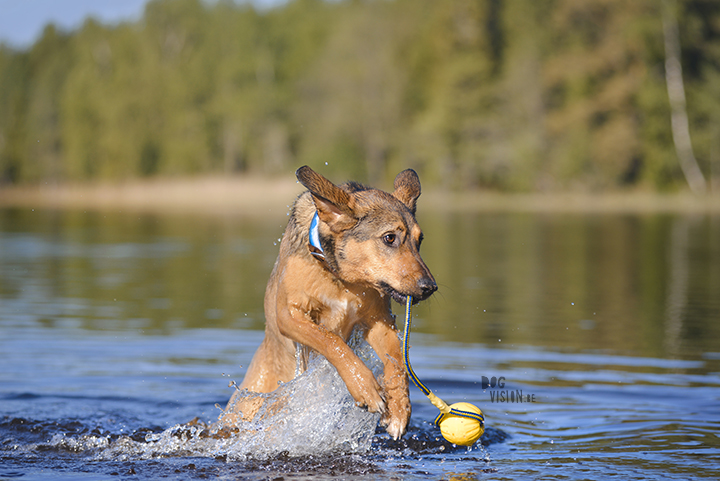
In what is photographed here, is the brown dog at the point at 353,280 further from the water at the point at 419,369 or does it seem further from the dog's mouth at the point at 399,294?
the water at the point at 419,369

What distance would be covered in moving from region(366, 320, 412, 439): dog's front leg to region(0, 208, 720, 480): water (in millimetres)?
473

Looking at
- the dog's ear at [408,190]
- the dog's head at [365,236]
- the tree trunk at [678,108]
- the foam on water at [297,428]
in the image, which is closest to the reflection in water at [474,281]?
the dog's ear at [408,190]

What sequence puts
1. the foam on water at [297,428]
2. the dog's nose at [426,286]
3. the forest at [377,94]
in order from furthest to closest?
the forest at [377,94] → the foam on water at [297,428] → the dog's nose at [426,286]

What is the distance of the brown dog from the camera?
606 cm

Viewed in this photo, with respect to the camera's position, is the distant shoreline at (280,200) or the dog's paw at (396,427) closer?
the dog's paw at (396,427)

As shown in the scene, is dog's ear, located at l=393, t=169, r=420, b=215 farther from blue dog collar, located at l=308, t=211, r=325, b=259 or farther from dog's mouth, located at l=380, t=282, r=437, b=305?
dog's mouth, located at l=380, t=282, r=437, b=305

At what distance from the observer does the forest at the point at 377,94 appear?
175 feet

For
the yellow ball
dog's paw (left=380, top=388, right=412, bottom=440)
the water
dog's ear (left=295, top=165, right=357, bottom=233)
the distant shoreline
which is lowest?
the water

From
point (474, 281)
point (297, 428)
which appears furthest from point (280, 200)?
point (297, 428)

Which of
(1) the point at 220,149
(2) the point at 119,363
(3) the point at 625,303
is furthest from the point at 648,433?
(1) the point at 220,149

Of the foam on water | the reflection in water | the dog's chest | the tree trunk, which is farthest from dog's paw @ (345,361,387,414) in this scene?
the tree trunk

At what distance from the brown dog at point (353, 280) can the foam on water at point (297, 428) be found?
0.54m

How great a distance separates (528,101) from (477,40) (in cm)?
810

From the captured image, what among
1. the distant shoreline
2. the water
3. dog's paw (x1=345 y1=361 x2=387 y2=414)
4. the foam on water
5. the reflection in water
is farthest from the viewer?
the distant shoreline
